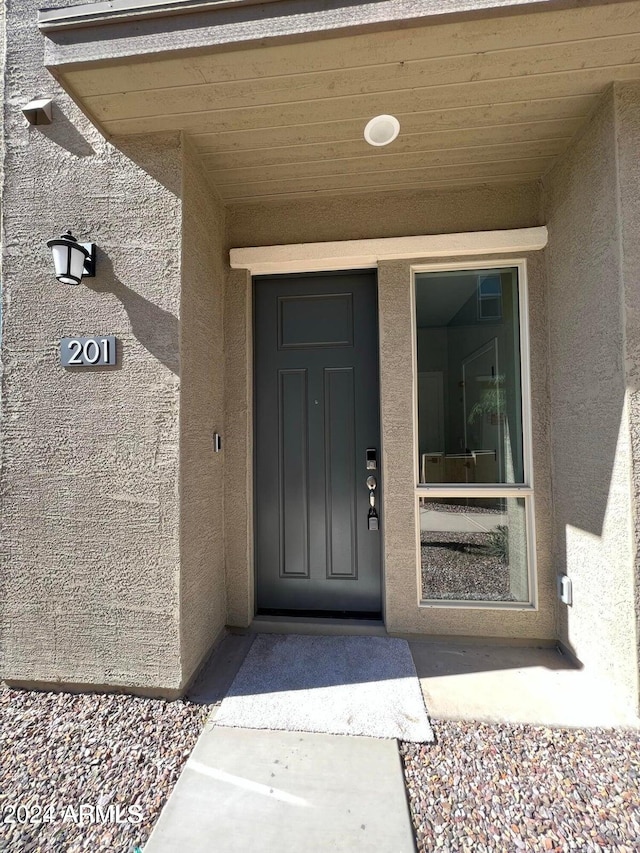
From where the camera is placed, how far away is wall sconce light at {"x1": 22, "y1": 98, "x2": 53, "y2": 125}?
7.54 ft

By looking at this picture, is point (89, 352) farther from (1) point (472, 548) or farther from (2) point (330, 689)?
(1) point (472, 548)

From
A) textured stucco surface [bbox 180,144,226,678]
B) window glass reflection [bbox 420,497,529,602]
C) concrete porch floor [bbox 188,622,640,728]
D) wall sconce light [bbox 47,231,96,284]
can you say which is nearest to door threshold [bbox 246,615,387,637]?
concrete porch floor [bbox 188,622,640,728]

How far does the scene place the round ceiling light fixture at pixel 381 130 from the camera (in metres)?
2.17

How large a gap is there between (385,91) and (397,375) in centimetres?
Answer: 156

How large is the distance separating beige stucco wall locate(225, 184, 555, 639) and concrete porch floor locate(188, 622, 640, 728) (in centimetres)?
15

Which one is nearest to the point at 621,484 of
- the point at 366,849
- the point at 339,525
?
the point at 339,525

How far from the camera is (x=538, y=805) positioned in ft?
5.02

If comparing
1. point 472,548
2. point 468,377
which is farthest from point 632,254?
point 472,548

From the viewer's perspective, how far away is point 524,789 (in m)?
1.60

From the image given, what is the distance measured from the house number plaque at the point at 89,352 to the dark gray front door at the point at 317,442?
1076mm

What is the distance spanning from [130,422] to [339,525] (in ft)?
5.30

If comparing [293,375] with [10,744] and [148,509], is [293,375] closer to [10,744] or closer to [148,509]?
[148,509]

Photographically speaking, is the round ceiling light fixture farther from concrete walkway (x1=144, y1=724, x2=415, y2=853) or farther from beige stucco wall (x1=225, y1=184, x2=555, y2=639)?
concrete walkway (x1=144, y1=724, x2=415, y2=853)

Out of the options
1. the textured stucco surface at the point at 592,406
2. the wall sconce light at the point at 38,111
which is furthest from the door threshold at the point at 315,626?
the wall sconce light at the point at 38,111
